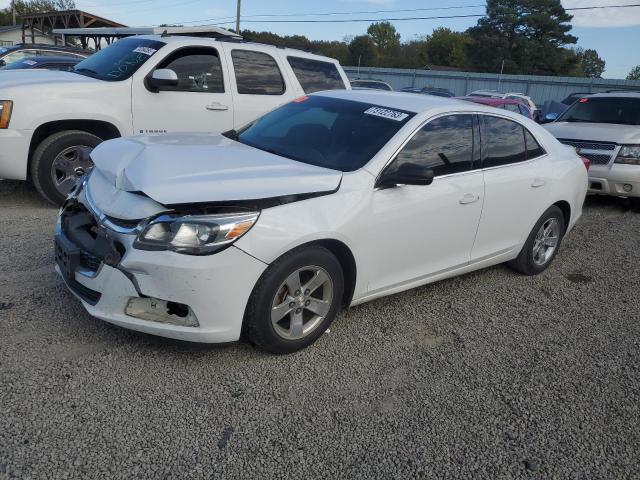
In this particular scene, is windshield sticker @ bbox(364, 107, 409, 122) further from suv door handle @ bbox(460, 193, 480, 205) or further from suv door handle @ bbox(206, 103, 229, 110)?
suv door handle @ bbox(206, 103, 229, 110)

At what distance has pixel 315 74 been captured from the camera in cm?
763

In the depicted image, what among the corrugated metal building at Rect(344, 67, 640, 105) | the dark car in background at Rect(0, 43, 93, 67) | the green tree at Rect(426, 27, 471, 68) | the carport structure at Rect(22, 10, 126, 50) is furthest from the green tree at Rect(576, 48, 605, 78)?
the dark car in background at Rect(0, 43, 93, 67)

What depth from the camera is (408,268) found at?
392cm

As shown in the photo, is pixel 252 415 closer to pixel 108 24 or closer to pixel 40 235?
pixel 40 235

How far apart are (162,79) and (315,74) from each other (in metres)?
2.42

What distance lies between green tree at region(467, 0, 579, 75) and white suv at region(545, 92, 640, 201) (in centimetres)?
6231

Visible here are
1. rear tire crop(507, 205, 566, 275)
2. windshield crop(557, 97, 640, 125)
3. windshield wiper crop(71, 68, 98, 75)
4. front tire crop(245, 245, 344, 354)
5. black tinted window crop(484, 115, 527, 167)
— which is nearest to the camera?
front tire crop(245, 245, 344, 354)

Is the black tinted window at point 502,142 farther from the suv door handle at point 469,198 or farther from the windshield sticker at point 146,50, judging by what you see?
the windshield sticker at point 146,50

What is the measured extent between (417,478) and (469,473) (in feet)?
0.85

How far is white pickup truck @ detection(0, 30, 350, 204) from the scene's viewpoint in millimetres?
5621

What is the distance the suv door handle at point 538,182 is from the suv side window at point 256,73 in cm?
364

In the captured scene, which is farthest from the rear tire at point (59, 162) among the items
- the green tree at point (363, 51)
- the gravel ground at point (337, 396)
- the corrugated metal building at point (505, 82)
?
the green tree at point (363, 51)

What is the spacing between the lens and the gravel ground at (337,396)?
8.43ft

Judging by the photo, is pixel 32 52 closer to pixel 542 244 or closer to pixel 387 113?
pixel 387 113
